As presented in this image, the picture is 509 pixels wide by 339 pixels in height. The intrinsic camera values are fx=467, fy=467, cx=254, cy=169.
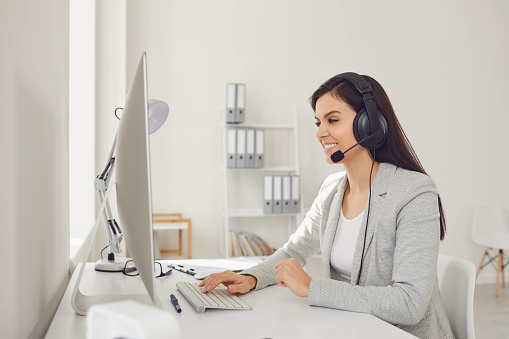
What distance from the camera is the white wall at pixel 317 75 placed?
3.70 metres

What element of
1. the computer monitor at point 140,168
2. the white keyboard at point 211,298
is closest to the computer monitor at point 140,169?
the computer monitor at point 140,168

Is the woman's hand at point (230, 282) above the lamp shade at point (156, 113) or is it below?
below

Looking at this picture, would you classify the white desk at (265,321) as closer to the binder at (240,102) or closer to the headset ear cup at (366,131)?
the headset ear cup at (366,131)

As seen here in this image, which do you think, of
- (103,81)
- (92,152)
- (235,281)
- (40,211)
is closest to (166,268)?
(235,281)

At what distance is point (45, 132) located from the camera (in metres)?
1.10

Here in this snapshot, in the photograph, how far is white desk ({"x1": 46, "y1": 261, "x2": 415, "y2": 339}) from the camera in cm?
94

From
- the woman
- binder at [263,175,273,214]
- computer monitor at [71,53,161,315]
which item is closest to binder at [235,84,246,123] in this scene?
binder at [263,175,273,214]

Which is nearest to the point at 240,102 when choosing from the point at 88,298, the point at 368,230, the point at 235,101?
the point at 235,101

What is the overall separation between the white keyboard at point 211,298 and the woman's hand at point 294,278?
0.12m

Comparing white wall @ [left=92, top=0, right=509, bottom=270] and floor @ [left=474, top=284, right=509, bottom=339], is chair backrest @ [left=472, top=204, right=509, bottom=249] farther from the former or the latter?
floor @ [left=474, top=284, right=509, bottom=339]

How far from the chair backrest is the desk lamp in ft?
11.8

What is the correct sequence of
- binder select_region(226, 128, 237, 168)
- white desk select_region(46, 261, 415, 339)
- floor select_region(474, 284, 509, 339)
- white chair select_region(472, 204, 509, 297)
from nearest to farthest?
white desk select_region(46, 261, 415, 339) → floor select_region(474, 284, 509, 339) → binder select_region(226, 128, 237, 168) → white chair select_region(472, 204, 509, 297)

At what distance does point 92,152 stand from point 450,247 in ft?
10.9

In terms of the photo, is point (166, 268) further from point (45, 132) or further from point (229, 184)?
point (229, 184)
